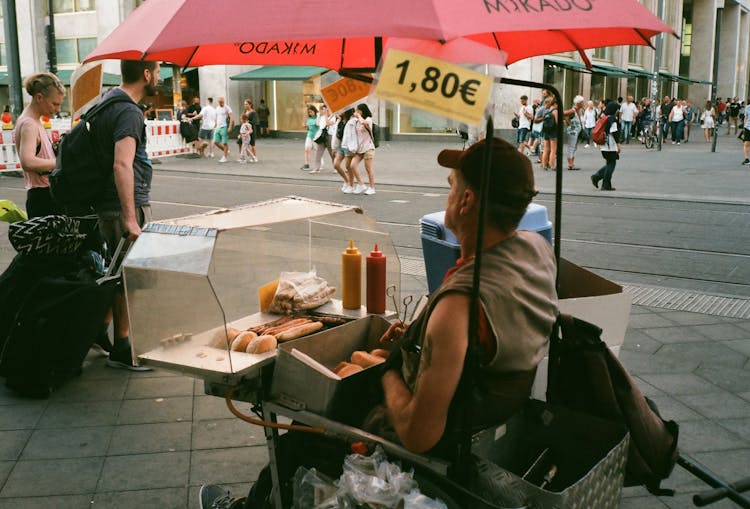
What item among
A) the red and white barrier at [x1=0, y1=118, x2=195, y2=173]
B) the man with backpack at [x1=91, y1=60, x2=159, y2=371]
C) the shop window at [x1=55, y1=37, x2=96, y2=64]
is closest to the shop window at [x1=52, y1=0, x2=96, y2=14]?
the shop window at [x1=55, y1=37, x2=96, y2=64]

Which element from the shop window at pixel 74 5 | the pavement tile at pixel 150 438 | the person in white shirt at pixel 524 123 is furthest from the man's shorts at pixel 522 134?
the shop window at pixel 74 5

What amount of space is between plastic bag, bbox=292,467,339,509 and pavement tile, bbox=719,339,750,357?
366cm

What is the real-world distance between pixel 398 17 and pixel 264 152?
22871 mm

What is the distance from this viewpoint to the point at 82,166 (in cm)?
445

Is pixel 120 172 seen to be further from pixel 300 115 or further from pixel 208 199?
pixel 300 115

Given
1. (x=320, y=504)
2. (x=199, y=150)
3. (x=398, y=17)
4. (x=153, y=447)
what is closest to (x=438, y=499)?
(x=320, y=504)

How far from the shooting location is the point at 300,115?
33.1 meters

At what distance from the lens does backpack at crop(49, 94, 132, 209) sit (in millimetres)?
4426

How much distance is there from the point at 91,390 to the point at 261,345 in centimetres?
217

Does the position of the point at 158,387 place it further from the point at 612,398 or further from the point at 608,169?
the point at 608,169

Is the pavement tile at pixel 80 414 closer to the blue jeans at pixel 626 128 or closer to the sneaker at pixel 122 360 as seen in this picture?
the sneaker at pixel 122 360

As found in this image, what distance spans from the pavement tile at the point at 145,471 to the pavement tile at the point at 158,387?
77 cm

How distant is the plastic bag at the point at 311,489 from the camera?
2264mm

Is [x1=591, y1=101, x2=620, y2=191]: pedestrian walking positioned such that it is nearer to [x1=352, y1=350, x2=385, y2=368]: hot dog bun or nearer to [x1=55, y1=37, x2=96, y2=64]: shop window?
[x1=352, y1=350, x2=385, y2=368]: hot dog bun
